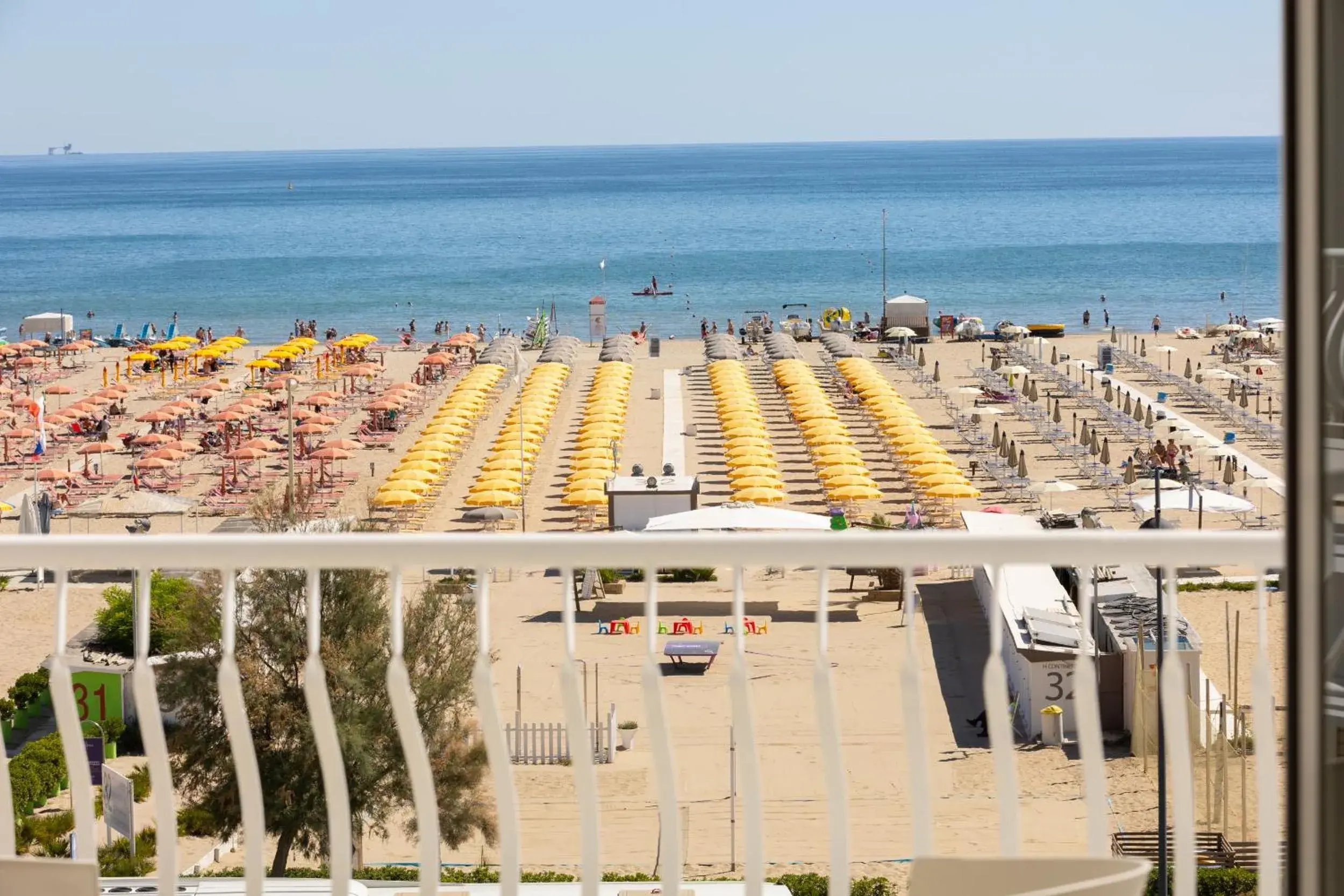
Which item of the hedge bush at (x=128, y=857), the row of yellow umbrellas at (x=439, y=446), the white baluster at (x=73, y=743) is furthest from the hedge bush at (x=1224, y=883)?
the row of yellow umbrellas at (x=439, y=446)

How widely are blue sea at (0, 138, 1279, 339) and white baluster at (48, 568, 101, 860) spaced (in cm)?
3739

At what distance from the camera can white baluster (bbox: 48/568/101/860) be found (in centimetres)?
228

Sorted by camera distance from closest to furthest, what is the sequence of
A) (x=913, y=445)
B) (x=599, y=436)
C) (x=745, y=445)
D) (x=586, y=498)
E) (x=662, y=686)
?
(x=662, y=686), (x=586, y=498), (x=913, y=445), (x=745, y=445), (x=599, y=436)

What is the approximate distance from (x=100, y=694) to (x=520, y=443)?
1082cm

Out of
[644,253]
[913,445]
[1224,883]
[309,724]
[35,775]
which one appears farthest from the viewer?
[644,253]

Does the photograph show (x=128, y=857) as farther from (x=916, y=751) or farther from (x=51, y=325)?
(x=51, y=325)

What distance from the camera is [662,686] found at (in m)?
2.19

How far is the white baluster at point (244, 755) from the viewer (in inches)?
86.9

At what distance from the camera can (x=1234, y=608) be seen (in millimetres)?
17531

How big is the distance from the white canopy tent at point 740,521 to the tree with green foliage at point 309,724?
23.1ft

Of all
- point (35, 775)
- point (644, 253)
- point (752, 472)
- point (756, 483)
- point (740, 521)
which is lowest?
point (35, 775)

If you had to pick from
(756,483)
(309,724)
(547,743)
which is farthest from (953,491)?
(309,724)

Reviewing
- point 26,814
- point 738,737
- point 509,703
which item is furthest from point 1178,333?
point 738,737

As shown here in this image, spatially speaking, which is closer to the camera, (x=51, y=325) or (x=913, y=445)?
(x=913, y=445)
